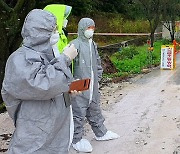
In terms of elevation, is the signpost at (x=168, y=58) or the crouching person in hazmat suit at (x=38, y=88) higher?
the crouching person in hazmat suit at (x=38, y=88)

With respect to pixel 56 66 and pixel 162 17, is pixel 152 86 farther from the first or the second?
pixel 162 17

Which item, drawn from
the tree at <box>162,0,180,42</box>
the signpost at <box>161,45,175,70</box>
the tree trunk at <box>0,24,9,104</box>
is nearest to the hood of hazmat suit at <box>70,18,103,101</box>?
the tree trunk at <box>0,24,9,104</box>

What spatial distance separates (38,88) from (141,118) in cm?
410

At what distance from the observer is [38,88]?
9.05 feet

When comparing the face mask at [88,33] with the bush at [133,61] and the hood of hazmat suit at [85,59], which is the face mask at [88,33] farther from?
the bush at [133,61]

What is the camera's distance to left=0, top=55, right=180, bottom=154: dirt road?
5293mm

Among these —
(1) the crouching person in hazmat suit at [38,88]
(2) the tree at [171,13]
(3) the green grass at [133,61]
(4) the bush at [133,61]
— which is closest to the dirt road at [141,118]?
(3) the green grass at [133,61]

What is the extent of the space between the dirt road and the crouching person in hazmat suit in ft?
7.07

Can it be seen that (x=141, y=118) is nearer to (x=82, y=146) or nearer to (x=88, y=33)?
(x=82, y=146)

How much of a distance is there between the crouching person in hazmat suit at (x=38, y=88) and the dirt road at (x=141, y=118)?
2156 millimetres

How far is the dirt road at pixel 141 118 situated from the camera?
5293 mm

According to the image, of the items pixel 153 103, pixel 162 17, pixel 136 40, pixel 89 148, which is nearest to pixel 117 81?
pixel 153 103

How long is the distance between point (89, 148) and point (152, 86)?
4515 mm

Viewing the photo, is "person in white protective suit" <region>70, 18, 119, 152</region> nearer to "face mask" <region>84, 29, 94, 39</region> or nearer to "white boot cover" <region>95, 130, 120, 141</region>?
"face mask" <region>84, 29, 94, 39</region>
